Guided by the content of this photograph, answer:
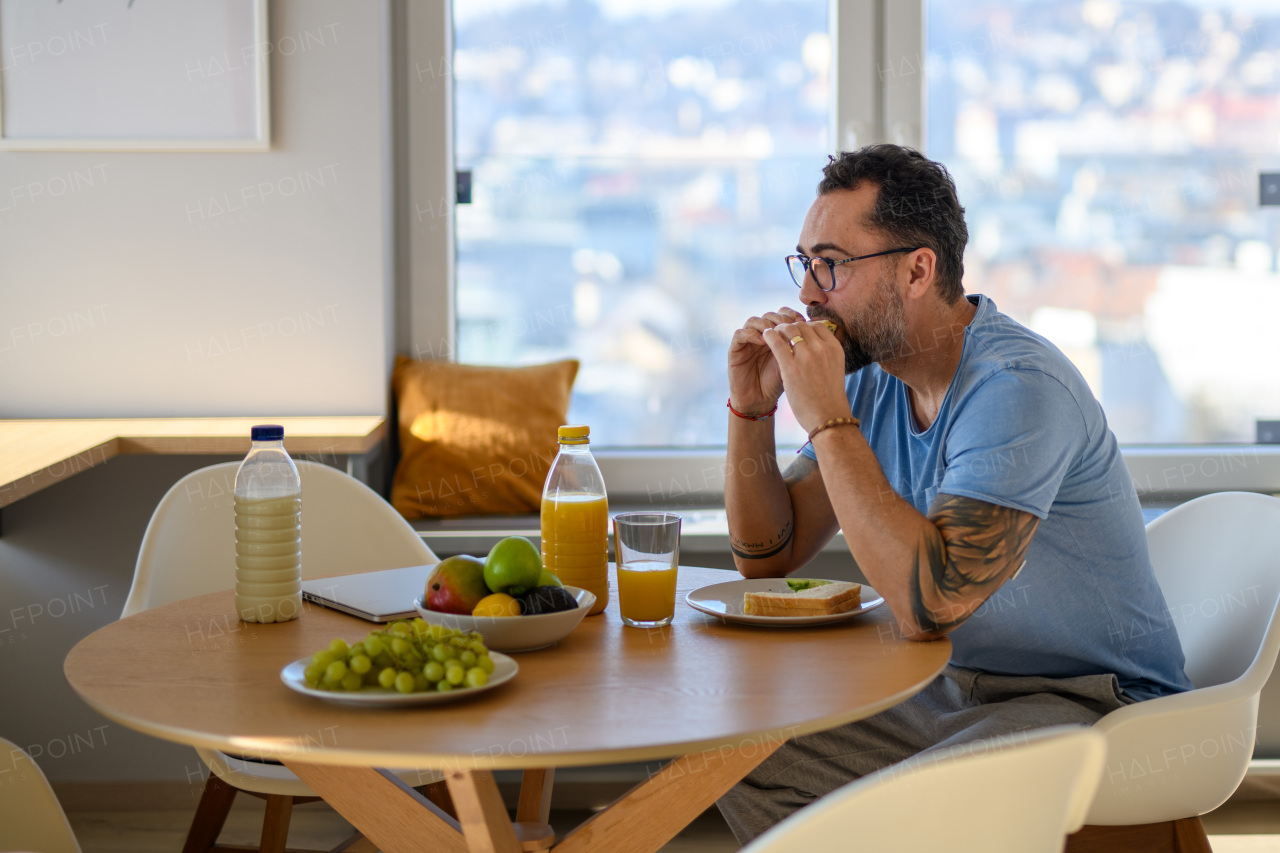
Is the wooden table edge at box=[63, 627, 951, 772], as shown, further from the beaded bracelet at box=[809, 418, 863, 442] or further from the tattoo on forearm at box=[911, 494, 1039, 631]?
the beaded bracelet at box=[809, 418, 863, 442]

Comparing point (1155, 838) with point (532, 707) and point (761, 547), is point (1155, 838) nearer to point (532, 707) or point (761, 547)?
point (761, 547)

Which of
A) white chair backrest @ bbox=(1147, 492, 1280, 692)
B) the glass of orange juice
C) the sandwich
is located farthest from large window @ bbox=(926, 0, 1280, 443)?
the glass of orange juice

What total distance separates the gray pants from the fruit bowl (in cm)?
47

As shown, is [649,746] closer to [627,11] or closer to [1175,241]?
[627,11]

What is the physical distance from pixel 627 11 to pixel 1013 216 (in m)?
1.09

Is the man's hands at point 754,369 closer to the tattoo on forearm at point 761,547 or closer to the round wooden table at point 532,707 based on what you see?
the tattoo on forearm at point 761,547

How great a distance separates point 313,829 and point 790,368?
5.40 feet

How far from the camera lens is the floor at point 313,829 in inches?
94.3

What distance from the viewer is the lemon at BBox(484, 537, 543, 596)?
1186 mm

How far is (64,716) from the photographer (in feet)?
8.45

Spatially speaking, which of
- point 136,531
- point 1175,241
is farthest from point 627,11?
point 136,531

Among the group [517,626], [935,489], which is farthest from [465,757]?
[935,489]

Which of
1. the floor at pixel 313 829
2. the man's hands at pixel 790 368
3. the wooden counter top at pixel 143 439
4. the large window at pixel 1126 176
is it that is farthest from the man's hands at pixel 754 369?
the large window at pixel 1126 176

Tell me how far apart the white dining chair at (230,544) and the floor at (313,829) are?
47 centimetres
